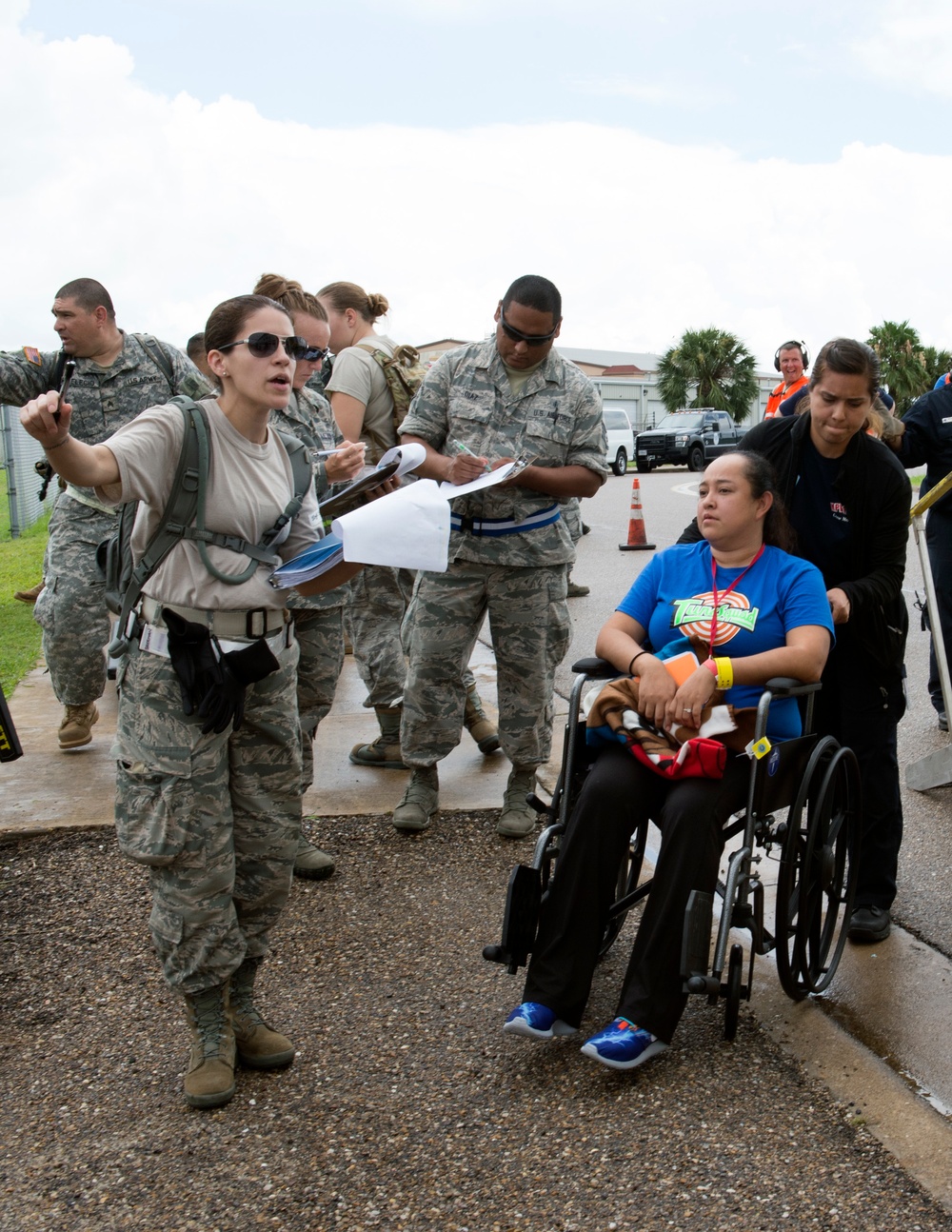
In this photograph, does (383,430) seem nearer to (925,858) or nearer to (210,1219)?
(925,858)

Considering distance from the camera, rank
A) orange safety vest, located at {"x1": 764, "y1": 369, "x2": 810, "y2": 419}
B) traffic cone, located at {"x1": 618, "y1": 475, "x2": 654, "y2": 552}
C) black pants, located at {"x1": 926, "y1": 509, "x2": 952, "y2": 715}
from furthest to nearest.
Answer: traffic cone, located at {"x1": 618, "y1": 475, "x2": 654, "y2": 552} → orange safety vest, located at {"x1": 764, "y1": 369, "x2": 810, "y2": 419} → black pants, located at {"x1": 926, "y1": 509, "x2": 952, "y2": 715}

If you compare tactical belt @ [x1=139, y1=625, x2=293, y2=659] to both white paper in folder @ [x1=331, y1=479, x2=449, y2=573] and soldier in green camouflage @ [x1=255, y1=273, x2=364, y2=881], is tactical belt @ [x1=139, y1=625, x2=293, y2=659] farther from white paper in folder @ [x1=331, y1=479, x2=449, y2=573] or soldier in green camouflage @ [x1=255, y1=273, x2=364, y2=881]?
soldier in green camouflage @ [x1=255, y1=273, x2=364, y2=881]

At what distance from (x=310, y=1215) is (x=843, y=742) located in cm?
219

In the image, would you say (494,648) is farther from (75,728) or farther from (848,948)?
(75,728)

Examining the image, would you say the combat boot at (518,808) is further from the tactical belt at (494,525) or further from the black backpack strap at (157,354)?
the black backpack strap at (157,354)

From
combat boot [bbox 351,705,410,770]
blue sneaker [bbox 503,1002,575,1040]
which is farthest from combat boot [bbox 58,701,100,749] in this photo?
blue sneaker [bbox 503,1002,575,1040]

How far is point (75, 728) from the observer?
6137mm

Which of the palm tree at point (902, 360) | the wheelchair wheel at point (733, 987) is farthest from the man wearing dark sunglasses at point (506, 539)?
the palm tree at point (902, 360)

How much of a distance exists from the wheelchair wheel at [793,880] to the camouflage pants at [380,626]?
9.14ft

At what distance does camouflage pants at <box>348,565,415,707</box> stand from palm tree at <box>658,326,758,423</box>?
5197 centimetres

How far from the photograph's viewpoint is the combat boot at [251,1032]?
10.6 ft

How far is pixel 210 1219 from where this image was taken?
2.60 metres

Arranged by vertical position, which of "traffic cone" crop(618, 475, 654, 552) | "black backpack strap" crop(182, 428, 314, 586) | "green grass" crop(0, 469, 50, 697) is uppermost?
"black backpack strap" crop(182, 428, 314, 586)

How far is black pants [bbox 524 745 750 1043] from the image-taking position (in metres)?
3.17
